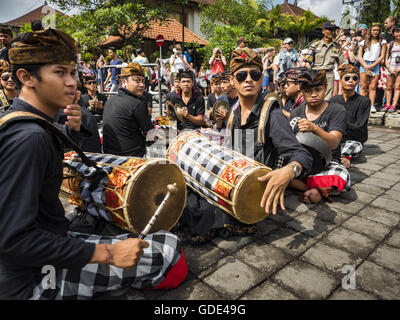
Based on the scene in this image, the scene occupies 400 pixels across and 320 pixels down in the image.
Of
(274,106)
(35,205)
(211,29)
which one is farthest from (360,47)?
(211,29)

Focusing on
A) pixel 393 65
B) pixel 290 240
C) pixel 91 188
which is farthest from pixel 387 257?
pixel 393 65

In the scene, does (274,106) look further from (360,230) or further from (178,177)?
(360,230)

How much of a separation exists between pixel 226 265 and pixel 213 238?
45 cm

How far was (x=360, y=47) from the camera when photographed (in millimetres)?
8211

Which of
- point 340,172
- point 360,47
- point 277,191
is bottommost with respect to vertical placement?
point 340,172

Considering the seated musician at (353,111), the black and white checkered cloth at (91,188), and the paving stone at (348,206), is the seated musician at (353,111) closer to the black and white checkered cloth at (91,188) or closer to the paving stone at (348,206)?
the paving stone at (348,206)

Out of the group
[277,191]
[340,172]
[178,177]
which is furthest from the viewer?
[340,172]

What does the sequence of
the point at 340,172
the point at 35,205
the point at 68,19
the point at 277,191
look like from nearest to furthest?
the point at 35,205, the point at 277,191, the point at 340,172, the point at 68,19

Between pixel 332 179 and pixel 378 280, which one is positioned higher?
pixel 332 179

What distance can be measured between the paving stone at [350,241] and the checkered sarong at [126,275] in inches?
58.2

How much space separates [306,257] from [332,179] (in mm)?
1456

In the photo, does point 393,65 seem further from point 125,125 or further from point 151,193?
point 151,193

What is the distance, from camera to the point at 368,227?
2.86 meters

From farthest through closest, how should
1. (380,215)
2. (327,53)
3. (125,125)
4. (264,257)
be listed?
1. (327,53)
2. (125,125)
3. (380,215)
4. (264,257)
